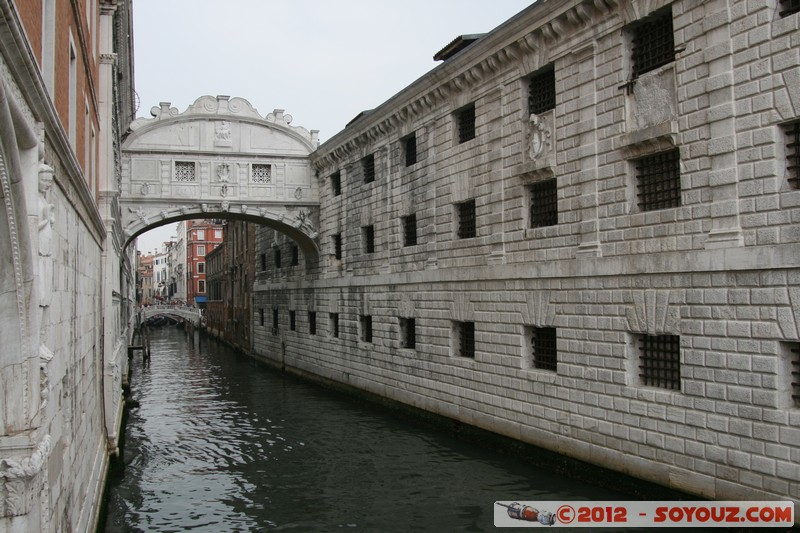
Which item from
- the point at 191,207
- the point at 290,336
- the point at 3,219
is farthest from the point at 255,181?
the point at 3,219

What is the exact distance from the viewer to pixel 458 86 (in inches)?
578

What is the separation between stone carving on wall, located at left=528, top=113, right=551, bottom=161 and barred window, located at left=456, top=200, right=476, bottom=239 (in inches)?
95.6

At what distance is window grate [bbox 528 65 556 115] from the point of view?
1223 cm

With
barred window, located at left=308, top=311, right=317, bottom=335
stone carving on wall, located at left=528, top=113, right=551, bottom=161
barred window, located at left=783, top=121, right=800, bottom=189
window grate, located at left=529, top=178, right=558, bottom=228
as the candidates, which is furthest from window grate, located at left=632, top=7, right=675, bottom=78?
barred window, located at left=308, top=311, right=317, bottom=335

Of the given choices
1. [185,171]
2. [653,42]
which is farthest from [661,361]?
[185,171]

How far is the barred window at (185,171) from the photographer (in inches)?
869

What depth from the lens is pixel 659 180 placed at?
9.98 metres

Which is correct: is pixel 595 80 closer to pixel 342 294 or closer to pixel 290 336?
pixel 342 294

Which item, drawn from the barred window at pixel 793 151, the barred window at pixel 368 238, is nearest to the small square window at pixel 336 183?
the barred window at pixel 368 238

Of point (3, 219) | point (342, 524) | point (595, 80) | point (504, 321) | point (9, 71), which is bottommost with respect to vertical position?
point (342, 524)

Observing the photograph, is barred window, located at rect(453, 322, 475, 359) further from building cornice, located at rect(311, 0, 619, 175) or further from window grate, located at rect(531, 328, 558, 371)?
building cornice, located at rect(311, 0, 619, 175)

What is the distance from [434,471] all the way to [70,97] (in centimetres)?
809

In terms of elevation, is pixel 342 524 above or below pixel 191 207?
below

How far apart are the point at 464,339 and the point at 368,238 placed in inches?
239
